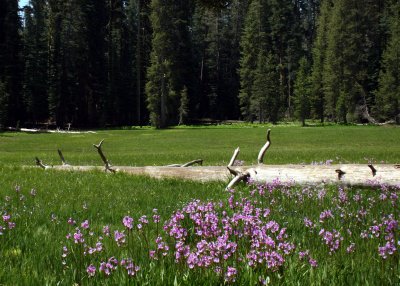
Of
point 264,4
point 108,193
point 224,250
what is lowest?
point 108,193

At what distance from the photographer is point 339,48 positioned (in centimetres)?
8262

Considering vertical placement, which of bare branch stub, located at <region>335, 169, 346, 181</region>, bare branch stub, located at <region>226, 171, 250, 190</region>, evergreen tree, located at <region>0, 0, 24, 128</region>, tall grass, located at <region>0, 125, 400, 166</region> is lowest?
tall grass, located at <region>0, 125, 400, 166</region>

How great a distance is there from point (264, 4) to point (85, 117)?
49.0m

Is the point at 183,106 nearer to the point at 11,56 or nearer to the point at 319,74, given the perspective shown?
the point at 319,74

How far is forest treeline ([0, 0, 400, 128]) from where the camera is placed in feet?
254

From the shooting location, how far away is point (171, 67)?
266ft

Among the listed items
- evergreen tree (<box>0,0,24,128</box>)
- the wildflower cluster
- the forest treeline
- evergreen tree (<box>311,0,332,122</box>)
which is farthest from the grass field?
evergreen tree (<box>311,0,332,122</box>)

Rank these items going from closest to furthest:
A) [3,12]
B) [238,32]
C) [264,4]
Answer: [3,12] < [264,4] < [238,32]

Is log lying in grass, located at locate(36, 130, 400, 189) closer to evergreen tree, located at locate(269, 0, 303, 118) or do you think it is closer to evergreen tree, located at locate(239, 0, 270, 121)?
evergreen tree, located at locate(239, 0, 270, 121)

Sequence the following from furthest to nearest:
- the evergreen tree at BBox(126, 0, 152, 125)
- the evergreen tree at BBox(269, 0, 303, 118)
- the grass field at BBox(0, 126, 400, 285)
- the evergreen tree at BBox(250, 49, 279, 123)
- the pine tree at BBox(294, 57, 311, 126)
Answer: the evergreen tree at BBox(269, 0, 303, 118) → the evergreen tree at BBox(126, 0, 152, 125) → the evergreen tree at BBox(250, 49, 279, 123) → the pine tree at BBox(294, 57, 311, 126) → the grass field at BBox(0, 126, 400, 285)

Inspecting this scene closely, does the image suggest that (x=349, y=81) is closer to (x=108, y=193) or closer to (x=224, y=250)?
(x=108, y=193)

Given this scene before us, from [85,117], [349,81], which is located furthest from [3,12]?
[349,81]

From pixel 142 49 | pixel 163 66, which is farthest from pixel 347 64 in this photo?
pixel 142 49

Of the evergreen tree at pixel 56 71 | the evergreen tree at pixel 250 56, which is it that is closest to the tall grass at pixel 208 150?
the evergreen tree at pixel 56 71
